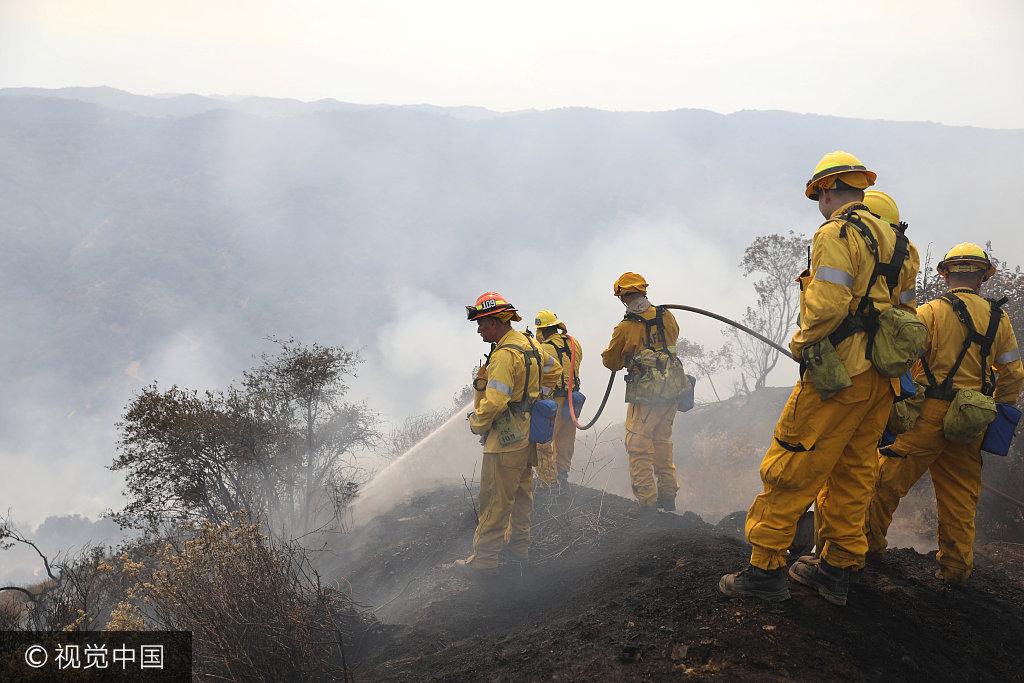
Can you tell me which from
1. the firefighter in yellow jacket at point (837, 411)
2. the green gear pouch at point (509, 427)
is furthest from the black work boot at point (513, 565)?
the firefighter in yellow jacket at point (837, 411)

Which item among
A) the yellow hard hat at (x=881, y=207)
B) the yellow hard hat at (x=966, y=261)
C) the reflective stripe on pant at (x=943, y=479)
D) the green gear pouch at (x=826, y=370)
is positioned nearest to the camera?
the green gear pouch at (x=826, y=370)

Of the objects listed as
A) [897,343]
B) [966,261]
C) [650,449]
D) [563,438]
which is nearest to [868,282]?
[897,343]

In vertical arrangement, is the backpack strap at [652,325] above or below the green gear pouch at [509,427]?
above

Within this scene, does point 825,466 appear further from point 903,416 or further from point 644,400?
point 644,400

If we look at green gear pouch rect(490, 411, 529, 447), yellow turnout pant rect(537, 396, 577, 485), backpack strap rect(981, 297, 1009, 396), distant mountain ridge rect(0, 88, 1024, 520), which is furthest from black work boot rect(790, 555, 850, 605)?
distant mountain ridge rect(0, 88, 1024, 520)

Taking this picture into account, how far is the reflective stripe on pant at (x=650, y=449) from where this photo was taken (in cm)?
642

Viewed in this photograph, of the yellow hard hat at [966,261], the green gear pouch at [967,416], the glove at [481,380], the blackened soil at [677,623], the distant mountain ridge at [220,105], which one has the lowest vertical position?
the blackened soil at [677,623]

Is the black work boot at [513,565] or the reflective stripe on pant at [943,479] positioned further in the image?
the black work boot at [513,565]

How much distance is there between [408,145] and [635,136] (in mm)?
53811

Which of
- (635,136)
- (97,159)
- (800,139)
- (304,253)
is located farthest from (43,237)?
(800,139)

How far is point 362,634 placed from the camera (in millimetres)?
4695

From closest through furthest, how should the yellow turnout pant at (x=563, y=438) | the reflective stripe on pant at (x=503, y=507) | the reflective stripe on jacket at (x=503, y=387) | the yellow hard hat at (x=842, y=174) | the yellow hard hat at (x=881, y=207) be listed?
1. the yellow hard hat at (x=842, y=174)
2. the yellow hard hat at (x=881, y=207)
3. the reflective stripe on jacket at (x=503, y=387)
4. the reflective stripe on pant at (x=503, y=507)
5. the yellow turnout pant at (x=563, y=438)

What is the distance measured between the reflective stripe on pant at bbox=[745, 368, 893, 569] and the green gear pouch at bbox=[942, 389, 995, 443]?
993 millimetres

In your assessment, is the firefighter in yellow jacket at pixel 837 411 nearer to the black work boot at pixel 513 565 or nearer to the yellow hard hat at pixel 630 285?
the black work boot at pixel 513 565
